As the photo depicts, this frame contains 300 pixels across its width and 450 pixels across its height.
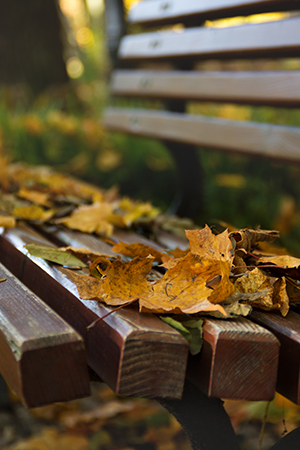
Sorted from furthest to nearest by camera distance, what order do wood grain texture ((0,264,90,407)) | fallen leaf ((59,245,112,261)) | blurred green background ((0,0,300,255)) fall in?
blurred green background ((0,0,300,255)) → fallen leaf ((59,245,112,261)) → wood grain texture ((0,264,90,407))

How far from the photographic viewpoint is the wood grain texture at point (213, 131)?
4.53 feet

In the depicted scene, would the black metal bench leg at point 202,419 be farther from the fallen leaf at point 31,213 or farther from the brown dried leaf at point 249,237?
the fallen leaf at point 31,213

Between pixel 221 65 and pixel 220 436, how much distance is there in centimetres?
398

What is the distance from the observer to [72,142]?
264 centimetres

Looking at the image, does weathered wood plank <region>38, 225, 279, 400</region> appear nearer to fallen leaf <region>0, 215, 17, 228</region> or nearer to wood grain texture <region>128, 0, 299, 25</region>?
fallen leaf <region>0, 215, 17, 228</region>

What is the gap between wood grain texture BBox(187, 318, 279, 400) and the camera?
600mm

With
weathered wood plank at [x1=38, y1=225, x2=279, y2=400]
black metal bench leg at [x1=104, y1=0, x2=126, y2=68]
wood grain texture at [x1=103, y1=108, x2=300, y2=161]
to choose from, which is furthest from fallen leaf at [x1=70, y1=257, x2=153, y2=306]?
black metal bench leg at [x1=104, y1=0, x2=126, y2=68]

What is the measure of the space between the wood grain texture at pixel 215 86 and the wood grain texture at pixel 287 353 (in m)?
0.87

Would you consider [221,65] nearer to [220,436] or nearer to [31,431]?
[31,431]

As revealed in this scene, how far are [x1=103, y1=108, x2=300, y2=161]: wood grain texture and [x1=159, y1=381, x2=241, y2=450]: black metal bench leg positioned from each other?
856 millimetres

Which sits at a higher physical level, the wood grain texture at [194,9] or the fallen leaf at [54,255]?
the wood grain texture at [194,9]

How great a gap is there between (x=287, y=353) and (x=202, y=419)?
0.63ft

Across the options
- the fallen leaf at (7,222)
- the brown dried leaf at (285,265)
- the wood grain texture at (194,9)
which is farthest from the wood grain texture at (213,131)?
the fallen leaf at (7,222)

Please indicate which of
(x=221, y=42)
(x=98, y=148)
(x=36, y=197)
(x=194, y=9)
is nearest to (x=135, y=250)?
(x=36, y=197)
